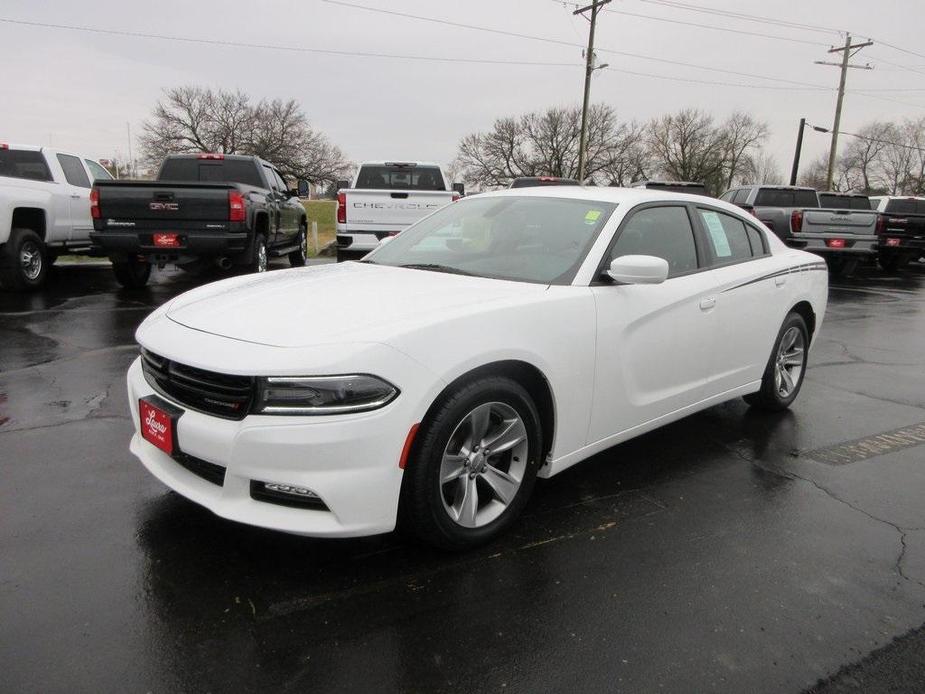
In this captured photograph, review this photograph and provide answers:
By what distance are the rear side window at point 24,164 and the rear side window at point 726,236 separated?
10.4 metres

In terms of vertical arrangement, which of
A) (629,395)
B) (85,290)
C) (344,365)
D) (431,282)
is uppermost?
(431,282)

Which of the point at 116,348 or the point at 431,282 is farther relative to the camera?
the point at 116,348

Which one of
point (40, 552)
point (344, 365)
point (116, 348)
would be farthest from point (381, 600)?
point (116, 348)

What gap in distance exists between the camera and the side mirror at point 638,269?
3.23 m

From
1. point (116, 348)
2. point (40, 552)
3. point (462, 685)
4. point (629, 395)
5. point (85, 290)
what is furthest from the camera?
point (85, 290)

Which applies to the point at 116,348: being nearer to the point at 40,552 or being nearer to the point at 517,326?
the point at 40,552

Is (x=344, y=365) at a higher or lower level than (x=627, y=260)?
lower

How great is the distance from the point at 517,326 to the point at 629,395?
3.02 feet

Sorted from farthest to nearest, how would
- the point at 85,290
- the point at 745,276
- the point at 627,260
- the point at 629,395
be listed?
the point at 85,290
the point at 745,276
the point at 629,395
the point at 627,260

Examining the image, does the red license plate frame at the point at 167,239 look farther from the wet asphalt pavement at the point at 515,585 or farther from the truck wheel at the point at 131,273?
the wet asphalt pavement at the point at 515,585

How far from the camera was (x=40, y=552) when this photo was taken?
283 cm

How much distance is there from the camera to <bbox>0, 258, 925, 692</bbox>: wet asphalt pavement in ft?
7.30

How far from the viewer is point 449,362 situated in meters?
2.64

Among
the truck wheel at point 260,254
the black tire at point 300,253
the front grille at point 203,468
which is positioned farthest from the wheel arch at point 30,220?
the front grille at point 203,468
